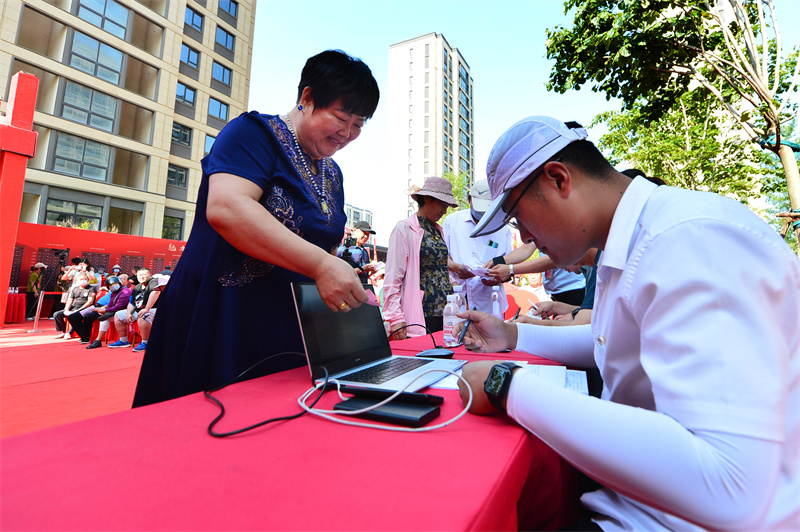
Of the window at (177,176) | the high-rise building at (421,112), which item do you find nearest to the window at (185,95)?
the window at (177,176)

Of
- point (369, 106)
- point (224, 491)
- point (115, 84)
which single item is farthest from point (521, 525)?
point (115, 84)

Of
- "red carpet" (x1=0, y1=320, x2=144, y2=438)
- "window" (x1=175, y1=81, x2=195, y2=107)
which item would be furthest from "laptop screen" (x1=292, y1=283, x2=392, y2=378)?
"window" (x1=175, y1=81, x2=195, y2=107)

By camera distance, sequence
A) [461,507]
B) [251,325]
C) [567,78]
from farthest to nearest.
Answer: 1. [567,78]
2. [251,325]
3. [461,507]

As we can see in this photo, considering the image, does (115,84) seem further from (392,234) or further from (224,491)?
(224,491)

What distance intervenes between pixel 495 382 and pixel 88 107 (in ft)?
77.2

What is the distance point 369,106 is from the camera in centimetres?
161

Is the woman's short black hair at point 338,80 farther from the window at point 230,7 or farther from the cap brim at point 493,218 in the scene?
the window at point 230,7

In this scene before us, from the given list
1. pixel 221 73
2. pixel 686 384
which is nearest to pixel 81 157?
pixel 221 73

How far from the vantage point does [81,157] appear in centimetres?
1788

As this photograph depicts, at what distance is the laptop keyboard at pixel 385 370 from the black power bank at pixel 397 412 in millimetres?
204

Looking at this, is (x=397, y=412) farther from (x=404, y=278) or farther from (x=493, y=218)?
(x=404, y=278)

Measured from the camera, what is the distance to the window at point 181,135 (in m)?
21.0

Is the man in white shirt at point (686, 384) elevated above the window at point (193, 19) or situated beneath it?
situated beneath

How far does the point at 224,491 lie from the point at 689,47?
297 inches
